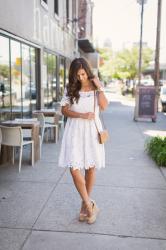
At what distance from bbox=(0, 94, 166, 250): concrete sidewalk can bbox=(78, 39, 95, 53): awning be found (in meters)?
14.6

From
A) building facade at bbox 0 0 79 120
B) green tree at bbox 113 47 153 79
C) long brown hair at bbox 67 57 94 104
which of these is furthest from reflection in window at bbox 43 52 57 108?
green tree at bbox 113 47 153 79

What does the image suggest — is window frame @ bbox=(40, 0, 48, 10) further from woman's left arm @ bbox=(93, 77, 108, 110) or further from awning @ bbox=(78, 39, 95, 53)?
awning @ bbox=(78, 39, 95, 53)

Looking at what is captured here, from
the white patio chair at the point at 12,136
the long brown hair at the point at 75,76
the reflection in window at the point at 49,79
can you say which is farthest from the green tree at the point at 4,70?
the long brown hair at the point at 75,76

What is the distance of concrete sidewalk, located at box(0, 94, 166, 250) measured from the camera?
3758mm

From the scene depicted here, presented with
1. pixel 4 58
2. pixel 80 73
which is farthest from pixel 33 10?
pixel 80 73

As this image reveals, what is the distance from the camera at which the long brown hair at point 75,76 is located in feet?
13.4

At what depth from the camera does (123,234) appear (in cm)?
394

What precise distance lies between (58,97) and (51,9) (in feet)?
12.9

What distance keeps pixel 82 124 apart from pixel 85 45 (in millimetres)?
19437

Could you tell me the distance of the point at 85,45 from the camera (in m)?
22.9

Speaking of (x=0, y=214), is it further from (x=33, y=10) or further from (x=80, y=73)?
(x=33, y=10)

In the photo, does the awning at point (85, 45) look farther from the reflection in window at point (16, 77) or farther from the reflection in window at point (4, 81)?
the reflection in window at point (4, 81)

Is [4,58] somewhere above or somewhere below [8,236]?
above

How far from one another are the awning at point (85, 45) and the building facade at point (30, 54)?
17.6ft
